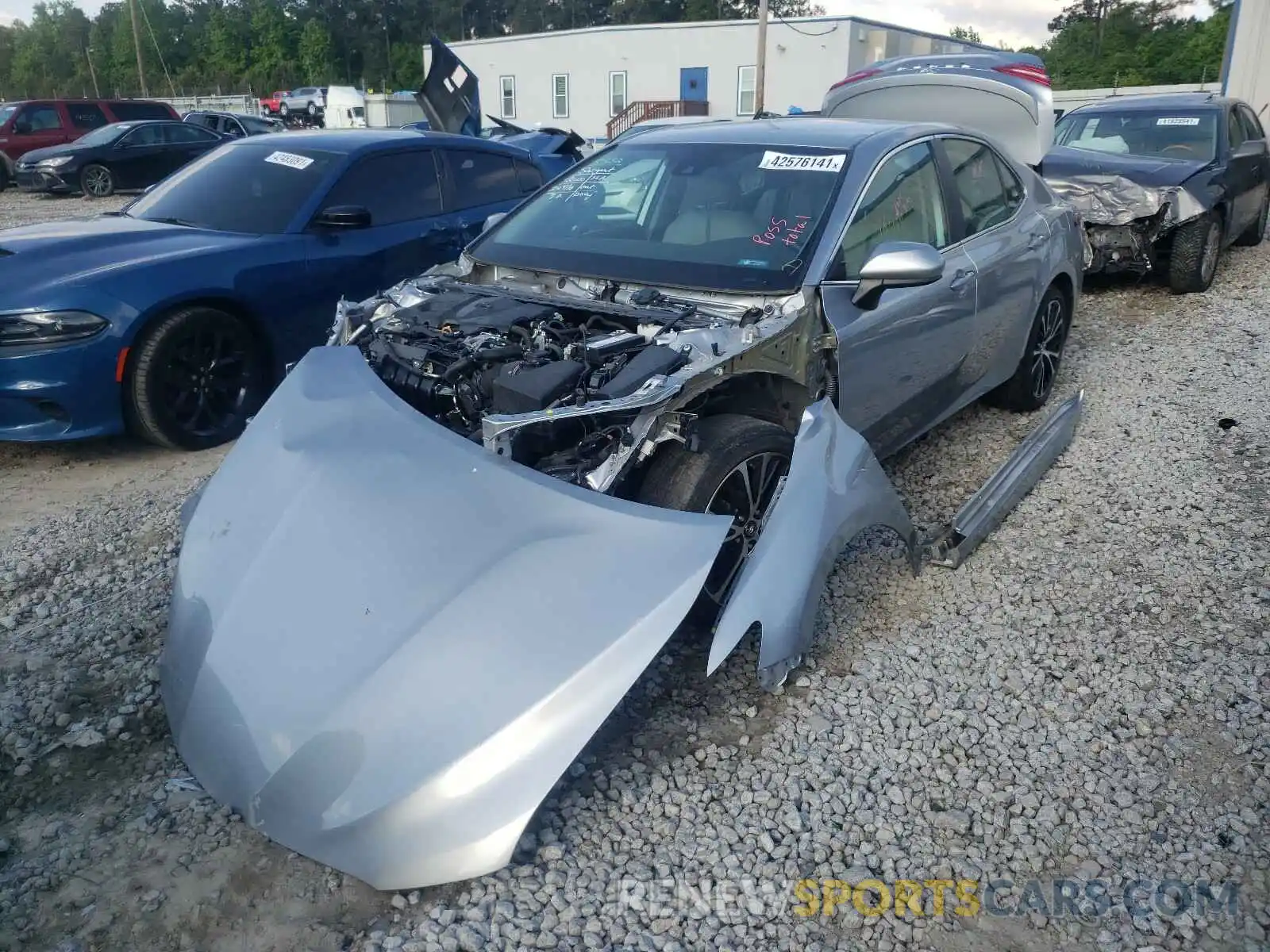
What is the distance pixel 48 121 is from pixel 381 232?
1743 cm

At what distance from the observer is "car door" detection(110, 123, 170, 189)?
54.4ft

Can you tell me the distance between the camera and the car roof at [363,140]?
5.99 meters

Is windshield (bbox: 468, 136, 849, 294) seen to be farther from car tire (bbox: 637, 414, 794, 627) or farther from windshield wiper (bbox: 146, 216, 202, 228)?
windshield wiper (bbox: 146, 216, 202, 228)

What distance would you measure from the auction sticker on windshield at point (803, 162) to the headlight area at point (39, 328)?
129 inches

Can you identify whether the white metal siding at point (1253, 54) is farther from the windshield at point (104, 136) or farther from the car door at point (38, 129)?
the car door at point (38, 129)

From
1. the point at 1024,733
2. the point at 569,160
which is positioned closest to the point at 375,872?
the point at 1024,733

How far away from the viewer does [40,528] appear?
426 centimetres

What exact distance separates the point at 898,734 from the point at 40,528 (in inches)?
145

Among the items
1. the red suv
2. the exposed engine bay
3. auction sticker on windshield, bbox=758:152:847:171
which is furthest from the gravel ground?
the red suv

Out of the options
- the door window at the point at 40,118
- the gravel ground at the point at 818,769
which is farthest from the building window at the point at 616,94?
the gravel ground at the point at 818,769

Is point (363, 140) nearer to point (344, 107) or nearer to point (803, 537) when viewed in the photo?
point (803, 537)

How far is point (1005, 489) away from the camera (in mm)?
4320

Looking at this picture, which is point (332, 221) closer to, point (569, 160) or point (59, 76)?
point (569, 160)

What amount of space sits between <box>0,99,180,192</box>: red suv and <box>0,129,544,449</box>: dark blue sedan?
15.4 m
